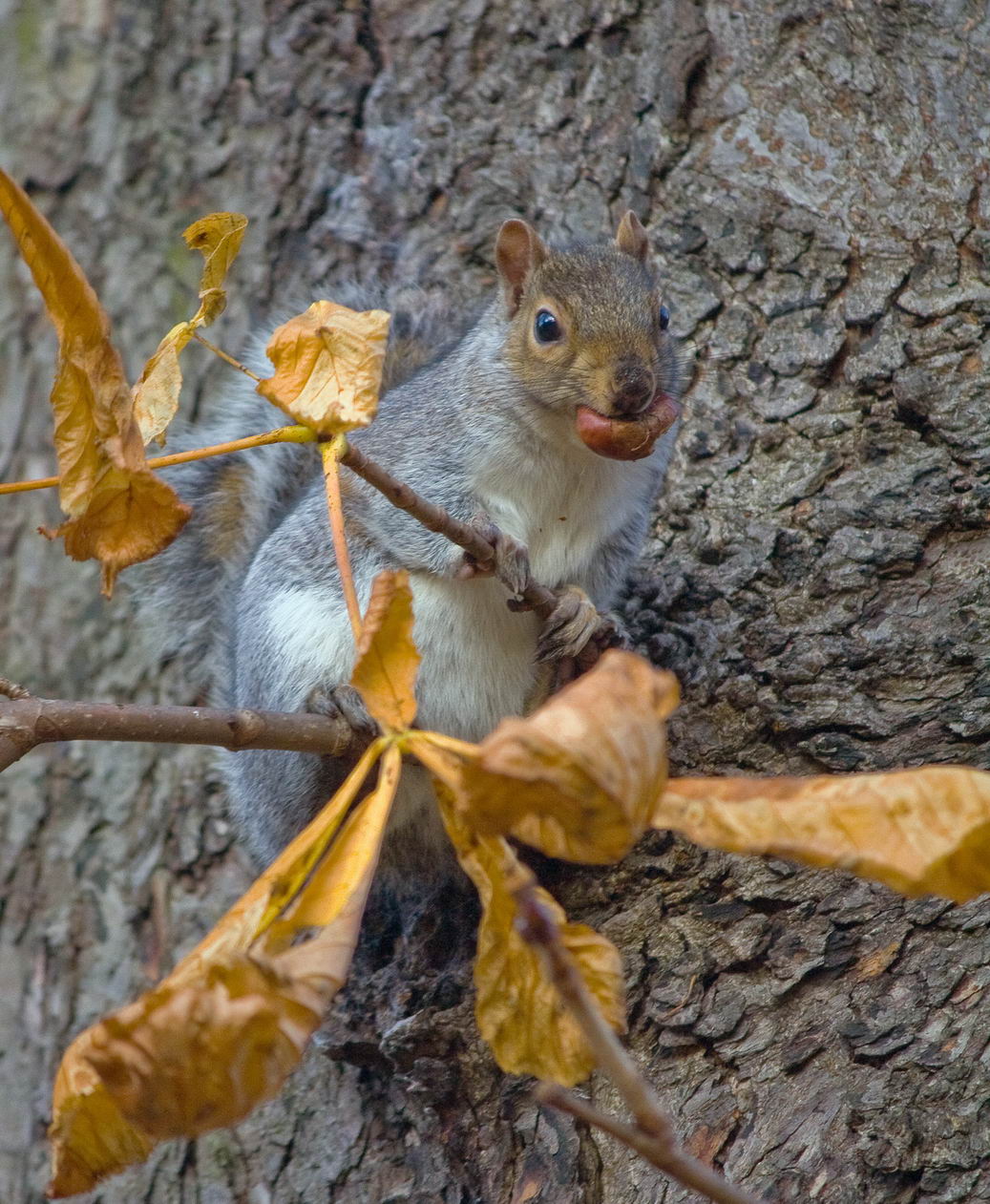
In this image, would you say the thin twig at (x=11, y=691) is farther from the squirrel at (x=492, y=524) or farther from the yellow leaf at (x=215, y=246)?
the squirrel at (x=492, y=524)

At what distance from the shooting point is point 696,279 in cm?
174

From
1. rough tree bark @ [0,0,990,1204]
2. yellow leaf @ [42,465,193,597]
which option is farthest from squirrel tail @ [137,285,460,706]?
yellow leaf @ [42,465,193,597]

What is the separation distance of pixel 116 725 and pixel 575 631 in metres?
0.70

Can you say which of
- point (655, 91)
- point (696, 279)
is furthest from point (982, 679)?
point (655, 91)

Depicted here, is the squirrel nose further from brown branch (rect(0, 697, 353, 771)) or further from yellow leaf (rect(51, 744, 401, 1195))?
yellow leaf (rect(51, 744, 401, 1195))

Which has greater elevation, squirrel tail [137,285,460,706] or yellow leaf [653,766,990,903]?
yellow leaf [653,766,990,903]

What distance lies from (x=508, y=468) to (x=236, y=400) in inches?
23.5

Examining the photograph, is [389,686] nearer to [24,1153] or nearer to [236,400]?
[236,400]

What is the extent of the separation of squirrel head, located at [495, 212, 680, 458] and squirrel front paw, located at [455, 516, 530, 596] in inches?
5.5

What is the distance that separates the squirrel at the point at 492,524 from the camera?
1538 mm

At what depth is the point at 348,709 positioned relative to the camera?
146cm

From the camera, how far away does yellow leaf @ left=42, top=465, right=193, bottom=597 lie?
2.82ft

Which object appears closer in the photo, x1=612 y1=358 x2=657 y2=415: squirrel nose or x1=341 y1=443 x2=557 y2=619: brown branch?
x1=341 y1=443 x2=557 y2=619: brown branch

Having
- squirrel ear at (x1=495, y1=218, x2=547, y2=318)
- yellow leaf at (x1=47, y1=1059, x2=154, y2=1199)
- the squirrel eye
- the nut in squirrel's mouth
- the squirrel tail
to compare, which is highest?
squirrel ear at (x1=495, y1=218, x2=547, y2=318)
